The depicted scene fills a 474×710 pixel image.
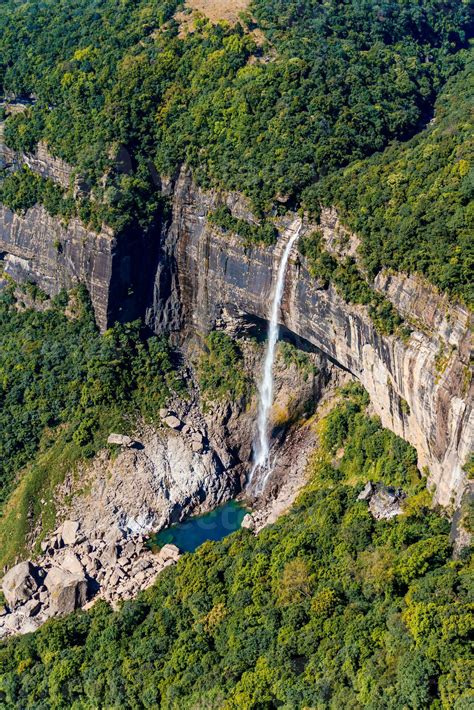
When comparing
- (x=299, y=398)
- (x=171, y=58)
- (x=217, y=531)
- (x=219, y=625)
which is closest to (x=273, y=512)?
(x=217, y=531)

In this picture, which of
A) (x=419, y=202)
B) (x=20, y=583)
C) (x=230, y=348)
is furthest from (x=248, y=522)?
(x=419, y=202)

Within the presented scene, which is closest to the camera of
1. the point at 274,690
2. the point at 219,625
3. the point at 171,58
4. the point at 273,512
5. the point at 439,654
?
the point at 439,654

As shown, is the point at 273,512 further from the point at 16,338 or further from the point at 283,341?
the point at 16,338

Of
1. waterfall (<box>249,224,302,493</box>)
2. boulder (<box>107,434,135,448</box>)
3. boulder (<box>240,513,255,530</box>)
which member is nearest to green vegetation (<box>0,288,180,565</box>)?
boulder (<box>107,434,135,448</box>)

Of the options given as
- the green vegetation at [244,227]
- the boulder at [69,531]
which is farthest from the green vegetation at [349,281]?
the boulder at [69,531]

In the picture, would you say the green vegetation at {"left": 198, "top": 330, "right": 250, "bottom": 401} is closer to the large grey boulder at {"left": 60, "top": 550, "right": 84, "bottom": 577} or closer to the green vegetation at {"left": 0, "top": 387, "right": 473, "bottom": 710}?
the green vegetation at {"left": 0, "top": 387, "right": 473, "bottom": 710}

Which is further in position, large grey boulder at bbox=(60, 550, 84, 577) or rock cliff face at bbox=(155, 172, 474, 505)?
large grey boulder at bbox=(60, 550, 84, 577)
